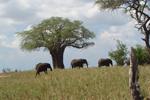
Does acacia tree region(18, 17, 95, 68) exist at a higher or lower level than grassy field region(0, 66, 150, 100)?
higher

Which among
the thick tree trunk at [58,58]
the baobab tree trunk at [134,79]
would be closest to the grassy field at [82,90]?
Answer: the baobab tree trunk at [134,79]

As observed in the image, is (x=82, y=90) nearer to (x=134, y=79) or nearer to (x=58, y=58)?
(x=134, y=79)

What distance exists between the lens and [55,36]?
7288 cm

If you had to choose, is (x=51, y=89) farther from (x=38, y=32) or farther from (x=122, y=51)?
(x=38, y=32)

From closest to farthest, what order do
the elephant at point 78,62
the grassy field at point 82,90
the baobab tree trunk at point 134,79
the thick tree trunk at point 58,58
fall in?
the baobab tree trunk at point 134,79 < the grassy field at point 82,90 < the elephant at point 78,62 < the thick tree trunk at point 58,58

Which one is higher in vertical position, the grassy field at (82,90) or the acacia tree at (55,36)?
the acacia tree at (55,36)

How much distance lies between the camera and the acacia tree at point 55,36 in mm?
71938

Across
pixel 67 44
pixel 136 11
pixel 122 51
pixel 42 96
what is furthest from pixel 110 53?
pixel 42 96

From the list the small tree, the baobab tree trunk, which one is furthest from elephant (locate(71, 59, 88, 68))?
the baobab tree trunk

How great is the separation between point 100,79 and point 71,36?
5227cm

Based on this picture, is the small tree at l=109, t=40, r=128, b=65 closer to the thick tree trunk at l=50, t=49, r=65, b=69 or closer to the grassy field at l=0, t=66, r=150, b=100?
the thick tree trunk at l=50, t=49, r=65, b=69

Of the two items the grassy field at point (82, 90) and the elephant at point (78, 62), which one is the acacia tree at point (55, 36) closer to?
the elephant at point (78, 62)

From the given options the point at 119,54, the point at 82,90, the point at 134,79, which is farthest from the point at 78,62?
the point at 134,79

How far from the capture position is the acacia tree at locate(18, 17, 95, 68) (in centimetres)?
7194
